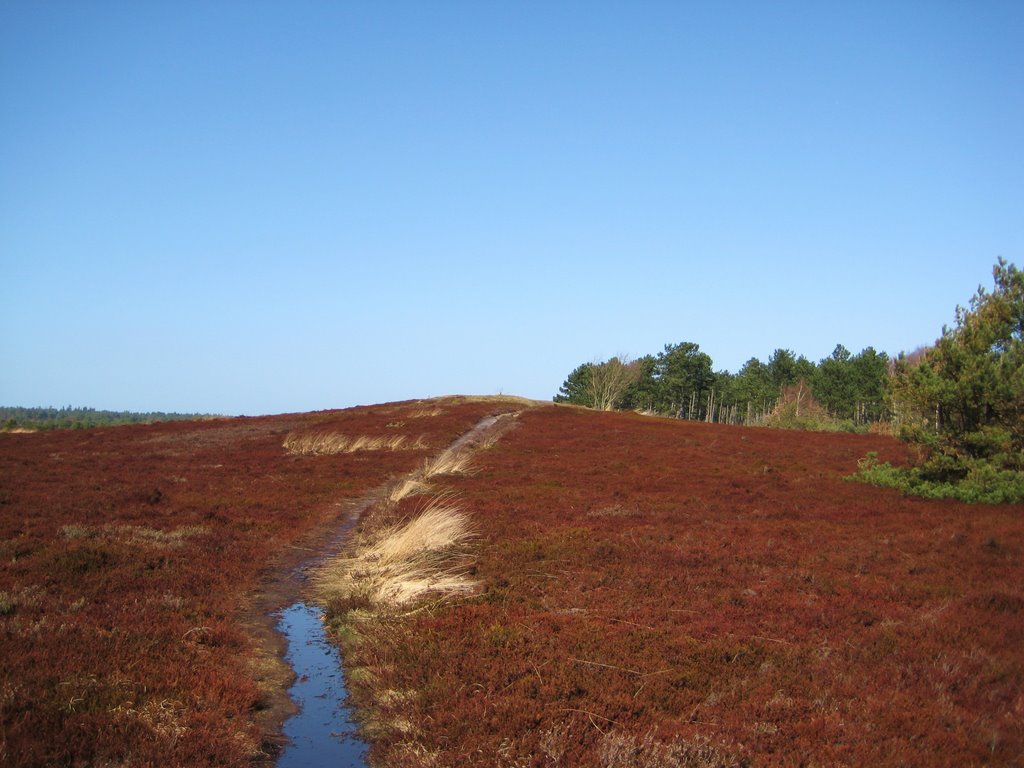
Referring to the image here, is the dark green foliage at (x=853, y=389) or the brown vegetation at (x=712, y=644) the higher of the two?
the dark green foliage at (x=853, y=389)

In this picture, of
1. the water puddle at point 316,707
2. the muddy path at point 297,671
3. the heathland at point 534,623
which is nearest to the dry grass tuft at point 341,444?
the heathland at point 534,623

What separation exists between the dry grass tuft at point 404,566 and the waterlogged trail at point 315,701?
87cm

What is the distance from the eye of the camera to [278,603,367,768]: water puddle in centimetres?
649

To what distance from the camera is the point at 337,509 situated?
66.2ft

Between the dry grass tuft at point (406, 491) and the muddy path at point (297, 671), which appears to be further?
the dry grass tuft at point (406, 491)

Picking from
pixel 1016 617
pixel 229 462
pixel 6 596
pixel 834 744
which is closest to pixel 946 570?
pixel 1016 617

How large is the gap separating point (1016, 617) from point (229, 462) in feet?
91.5

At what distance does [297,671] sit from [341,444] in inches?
1065

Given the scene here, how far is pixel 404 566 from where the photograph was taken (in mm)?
12273

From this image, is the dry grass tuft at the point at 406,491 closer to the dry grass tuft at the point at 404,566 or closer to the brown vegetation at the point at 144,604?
the brown vegetation at the point at 144,604

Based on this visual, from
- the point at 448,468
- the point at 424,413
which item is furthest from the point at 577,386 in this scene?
the point at 448,468

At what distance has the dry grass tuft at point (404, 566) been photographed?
440 inches

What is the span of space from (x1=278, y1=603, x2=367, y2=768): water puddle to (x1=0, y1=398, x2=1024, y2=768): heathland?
0.80 feet

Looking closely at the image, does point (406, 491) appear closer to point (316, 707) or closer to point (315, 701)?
point (315, 701)
